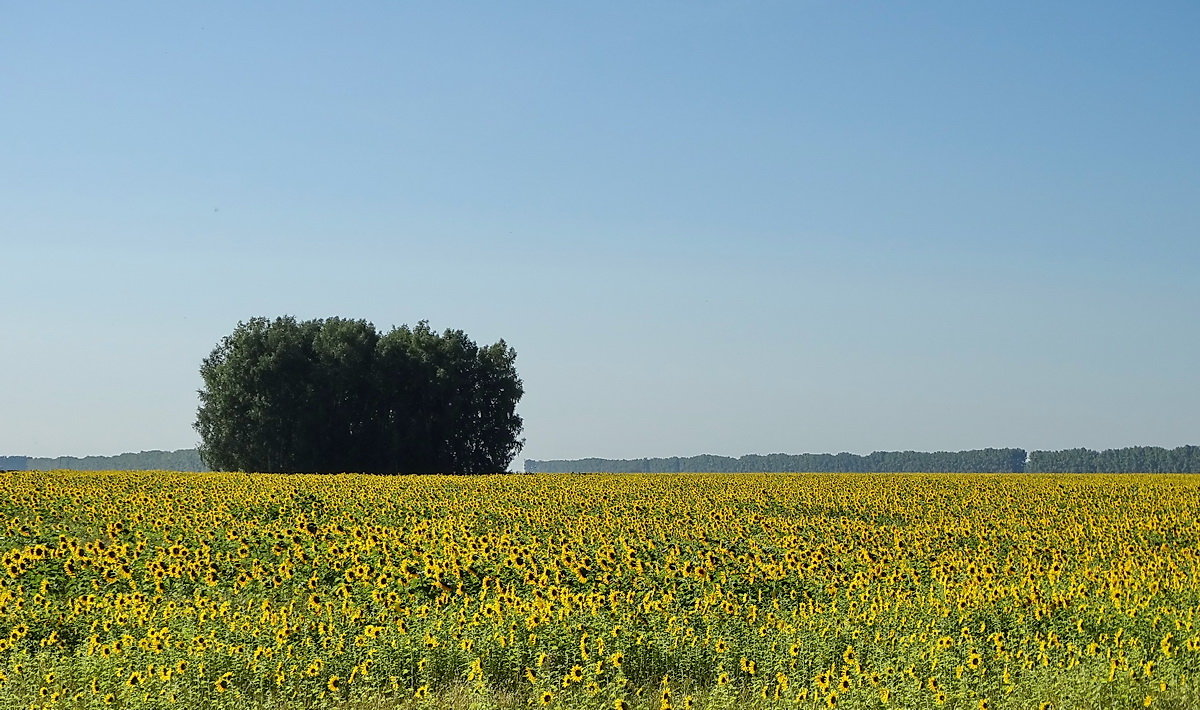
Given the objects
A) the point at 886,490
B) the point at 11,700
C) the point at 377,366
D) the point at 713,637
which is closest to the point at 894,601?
the point at 713,637

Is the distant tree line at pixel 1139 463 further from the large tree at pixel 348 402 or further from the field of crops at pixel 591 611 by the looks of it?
the field of crops at pixel 591 611

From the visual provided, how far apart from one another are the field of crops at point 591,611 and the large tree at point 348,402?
39488mm

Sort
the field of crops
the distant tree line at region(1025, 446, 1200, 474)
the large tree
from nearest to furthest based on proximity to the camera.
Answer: the field of crops, the large tree, the distant tree line at region(1025, 446, 1200, 474)

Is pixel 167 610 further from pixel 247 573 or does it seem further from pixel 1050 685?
pixel 1050 685

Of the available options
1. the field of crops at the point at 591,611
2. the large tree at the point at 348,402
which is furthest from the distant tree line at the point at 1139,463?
the field of crops at the point at 591,611

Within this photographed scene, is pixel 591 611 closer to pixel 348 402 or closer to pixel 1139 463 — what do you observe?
pixel 348 402

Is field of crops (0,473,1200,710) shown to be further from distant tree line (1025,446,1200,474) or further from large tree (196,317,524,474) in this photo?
distant tree line (1025,446,1200,474)

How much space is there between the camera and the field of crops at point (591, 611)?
10.8 metres

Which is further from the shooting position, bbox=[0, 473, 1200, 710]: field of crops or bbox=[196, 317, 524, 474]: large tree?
bbox=[196, 317, 524, 474]: large tree

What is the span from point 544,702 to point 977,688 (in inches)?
142

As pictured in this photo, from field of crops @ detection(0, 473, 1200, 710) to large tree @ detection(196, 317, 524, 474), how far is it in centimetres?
3949

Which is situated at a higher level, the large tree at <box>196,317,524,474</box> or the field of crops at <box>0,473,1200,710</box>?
the large tree at <box>196,317,524,474</box>

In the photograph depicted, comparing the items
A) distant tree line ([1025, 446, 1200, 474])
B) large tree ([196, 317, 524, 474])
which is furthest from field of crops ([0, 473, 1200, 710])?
distant tree line ([1025, 446, 1200, 474])

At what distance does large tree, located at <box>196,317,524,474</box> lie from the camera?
2530 inches
